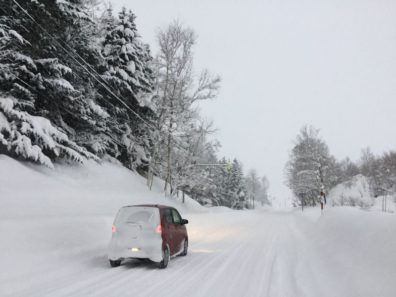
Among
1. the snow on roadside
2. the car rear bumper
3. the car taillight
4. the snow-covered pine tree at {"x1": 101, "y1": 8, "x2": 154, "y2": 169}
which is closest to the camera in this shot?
the snow on roadside

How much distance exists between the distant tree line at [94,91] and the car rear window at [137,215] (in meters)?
9.25

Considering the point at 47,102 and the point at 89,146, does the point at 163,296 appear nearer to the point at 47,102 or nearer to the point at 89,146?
the point at 47,102

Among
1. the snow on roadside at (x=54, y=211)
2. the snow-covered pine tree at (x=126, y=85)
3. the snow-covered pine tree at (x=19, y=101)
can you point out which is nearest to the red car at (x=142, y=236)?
the snow on roadside at (x=54, y=211)

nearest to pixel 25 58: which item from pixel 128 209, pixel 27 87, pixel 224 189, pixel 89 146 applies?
pixel 27 87

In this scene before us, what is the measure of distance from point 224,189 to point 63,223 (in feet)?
272

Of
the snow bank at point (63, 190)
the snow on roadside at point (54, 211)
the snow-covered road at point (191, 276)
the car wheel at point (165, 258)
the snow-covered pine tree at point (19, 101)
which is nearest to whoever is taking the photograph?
the snow-covered road at point (191, 276)

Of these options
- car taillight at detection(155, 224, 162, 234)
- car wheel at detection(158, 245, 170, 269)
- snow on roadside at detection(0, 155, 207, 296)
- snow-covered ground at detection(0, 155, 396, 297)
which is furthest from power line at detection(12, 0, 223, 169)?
car wheel at detection(158, 245, 170, 269)

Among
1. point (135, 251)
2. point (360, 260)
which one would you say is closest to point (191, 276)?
point (135, 251)

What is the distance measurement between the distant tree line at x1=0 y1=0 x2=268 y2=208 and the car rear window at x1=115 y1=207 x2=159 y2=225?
9254 mm

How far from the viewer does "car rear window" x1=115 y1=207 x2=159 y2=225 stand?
10758 millimetres

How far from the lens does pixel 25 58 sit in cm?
1875

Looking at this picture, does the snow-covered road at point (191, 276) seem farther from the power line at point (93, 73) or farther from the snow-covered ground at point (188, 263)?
the power line at point (93, 73)

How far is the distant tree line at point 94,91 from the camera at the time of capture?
1888cm

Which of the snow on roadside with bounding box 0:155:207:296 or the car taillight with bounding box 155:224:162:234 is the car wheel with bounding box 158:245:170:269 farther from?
the snow on roadside with bounding box 0:155:207:296
